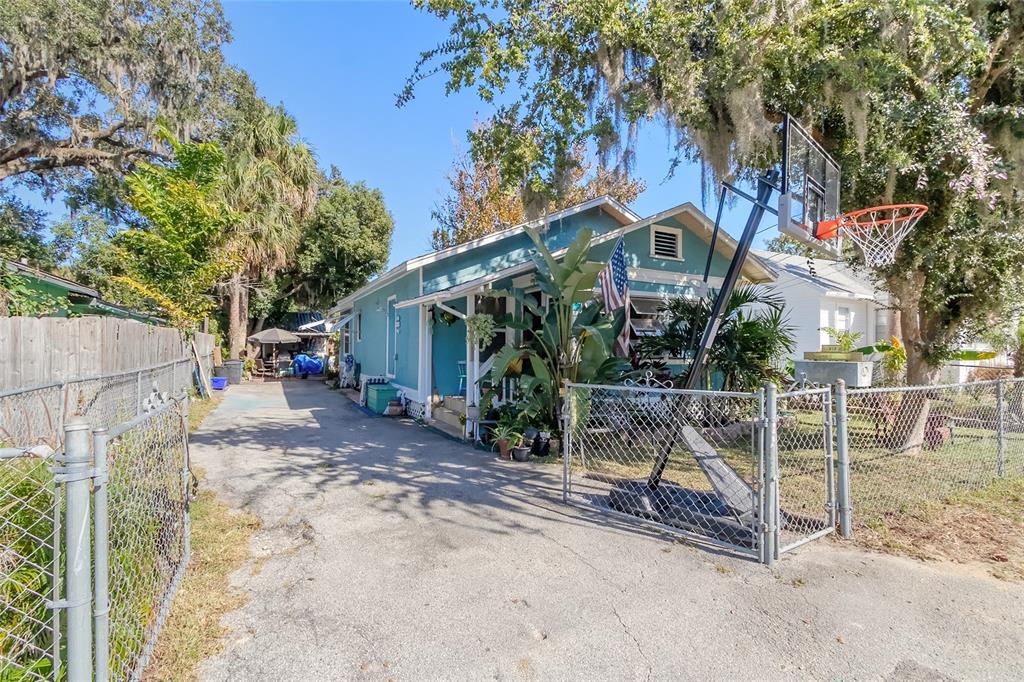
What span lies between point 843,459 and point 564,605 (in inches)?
108

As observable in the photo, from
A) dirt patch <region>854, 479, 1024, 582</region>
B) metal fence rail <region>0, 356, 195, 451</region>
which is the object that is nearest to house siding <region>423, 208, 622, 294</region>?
metal fence rail <region>0, 356, 195, 451</region>

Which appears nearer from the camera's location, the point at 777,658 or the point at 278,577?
the point at 777,658

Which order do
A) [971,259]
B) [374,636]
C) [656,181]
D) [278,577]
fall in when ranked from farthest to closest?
[656,181], [971,259], [278,577], [374,636]

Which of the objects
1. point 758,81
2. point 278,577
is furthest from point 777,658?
point 758,81

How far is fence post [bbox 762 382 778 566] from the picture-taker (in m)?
3.96

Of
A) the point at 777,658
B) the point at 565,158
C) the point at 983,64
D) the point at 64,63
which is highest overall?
the point at 64,63

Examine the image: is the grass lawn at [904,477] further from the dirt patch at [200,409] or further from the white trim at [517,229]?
the dirt patch at [200,409]

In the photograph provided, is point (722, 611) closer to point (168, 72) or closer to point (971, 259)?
point (971, 259)

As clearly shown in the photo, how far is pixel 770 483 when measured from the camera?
13.1ft

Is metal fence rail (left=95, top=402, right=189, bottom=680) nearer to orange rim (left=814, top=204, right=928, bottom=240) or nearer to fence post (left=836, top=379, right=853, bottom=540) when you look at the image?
fence post (left=836, top=379, right=853, bottom=540)

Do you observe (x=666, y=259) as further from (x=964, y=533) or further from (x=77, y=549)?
(x=77, y=549)

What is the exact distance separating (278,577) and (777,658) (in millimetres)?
3400

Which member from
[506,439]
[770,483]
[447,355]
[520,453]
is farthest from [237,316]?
[770,483]

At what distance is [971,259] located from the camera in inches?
280
